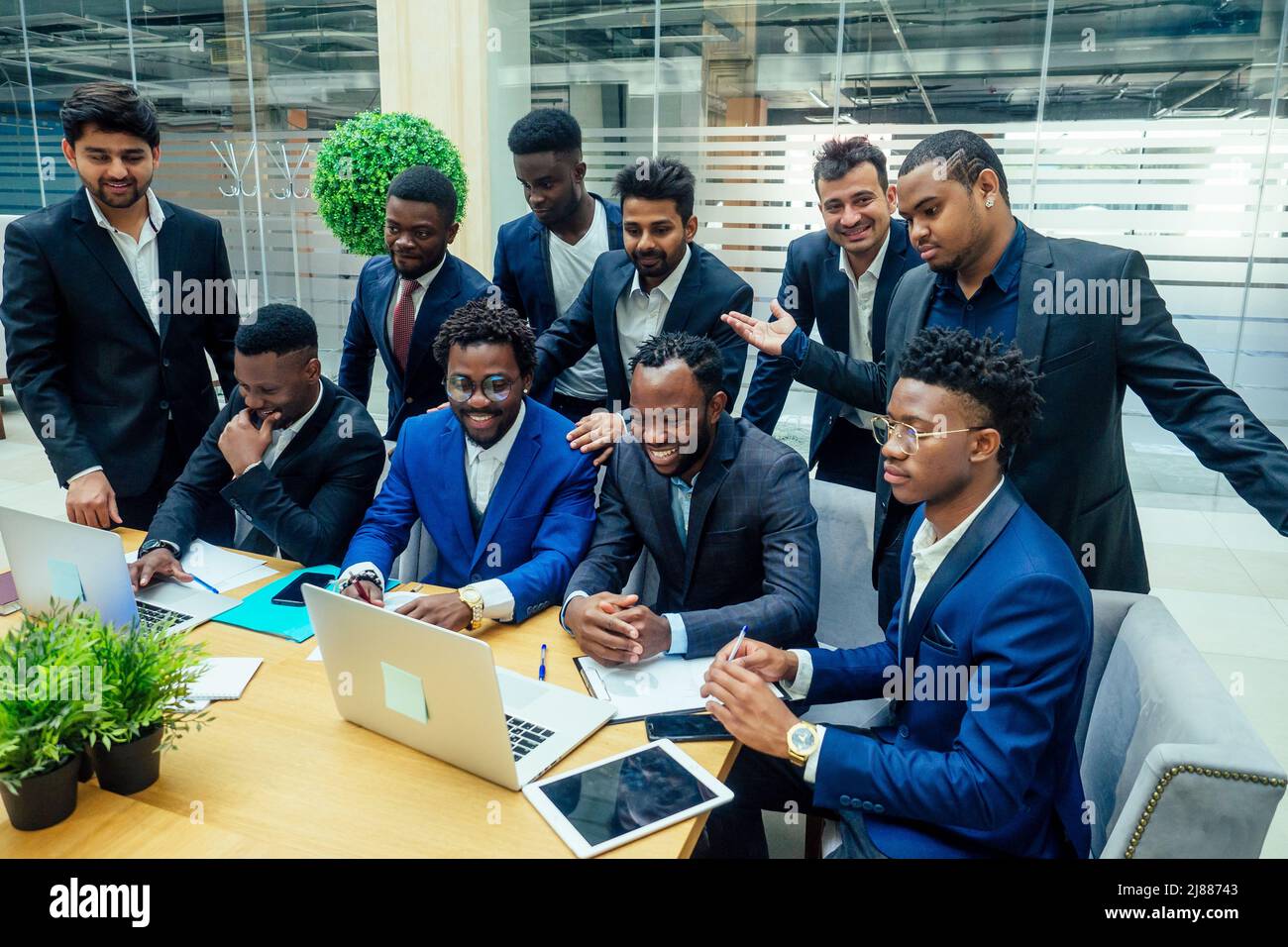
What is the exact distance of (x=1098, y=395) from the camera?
2326 mm

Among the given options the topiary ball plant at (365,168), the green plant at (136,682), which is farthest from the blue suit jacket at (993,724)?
the topiary ball plant at (365,168)

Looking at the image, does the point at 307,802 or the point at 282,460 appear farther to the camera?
the point at 282,460

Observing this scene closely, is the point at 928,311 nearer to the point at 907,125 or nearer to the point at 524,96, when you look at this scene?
the point at 907,125

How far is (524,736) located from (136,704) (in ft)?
2.16

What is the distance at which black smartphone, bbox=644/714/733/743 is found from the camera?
1.81m

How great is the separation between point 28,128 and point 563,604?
970 cm

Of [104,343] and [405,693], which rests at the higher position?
[104,343]

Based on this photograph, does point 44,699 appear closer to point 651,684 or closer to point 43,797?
point 43,797

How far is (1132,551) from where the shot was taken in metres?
2.44

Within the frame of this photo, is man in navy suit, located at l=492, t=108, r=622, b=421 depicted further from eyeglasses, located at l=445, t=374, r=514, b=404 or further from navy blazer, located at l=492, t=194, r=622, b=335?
eyeglasses, located at l=445, t=374, r=514, b=404

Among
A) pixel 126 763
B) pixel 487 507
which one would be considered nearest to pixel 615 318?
pixel 487 507

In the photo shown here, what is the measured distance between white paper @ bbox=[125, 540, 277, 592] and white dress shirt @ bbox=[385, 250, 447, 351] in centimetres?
103

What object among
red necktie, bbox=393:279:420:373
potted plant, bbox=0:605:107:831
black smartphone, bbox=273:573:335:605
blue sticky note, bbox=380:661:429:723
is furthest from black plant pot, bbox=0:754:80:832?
red necktie, bbox=393:279:420:373
